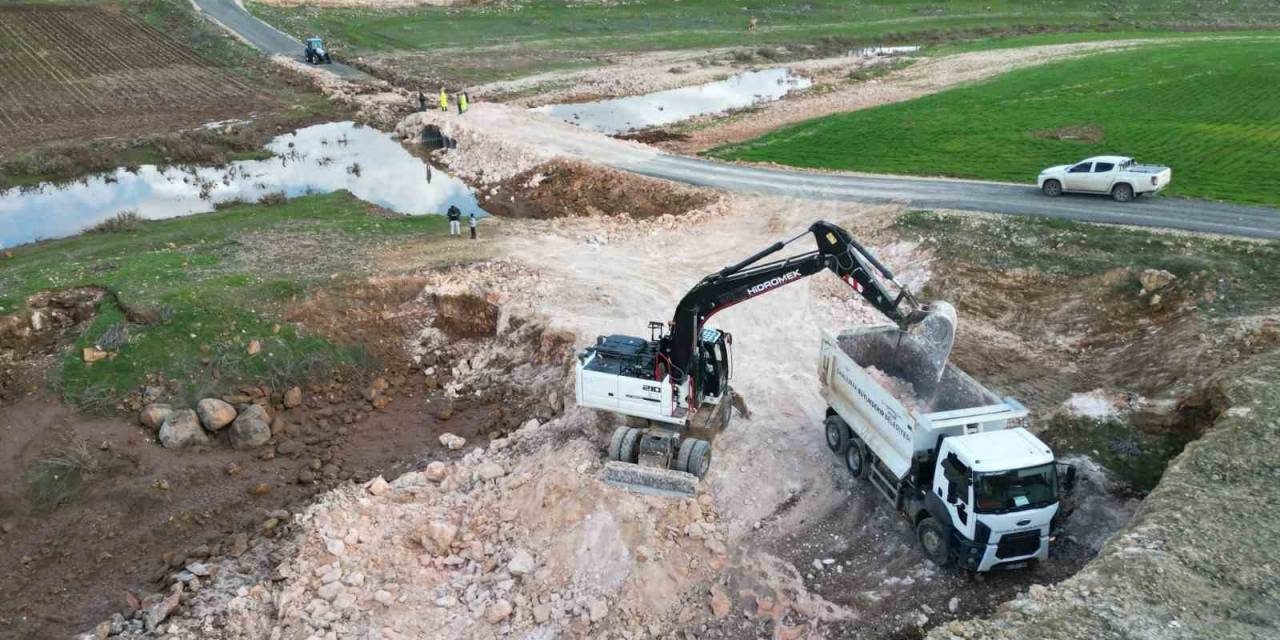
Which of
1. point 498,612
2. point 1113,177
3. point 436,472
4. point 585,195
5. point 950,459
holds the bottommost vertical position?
point 498,612

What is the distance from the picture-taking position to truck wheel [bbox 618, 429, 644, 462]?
59.0 ft

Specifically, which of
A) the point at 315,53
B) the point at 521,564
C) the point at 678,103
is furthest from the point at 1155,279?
the point at 315,53

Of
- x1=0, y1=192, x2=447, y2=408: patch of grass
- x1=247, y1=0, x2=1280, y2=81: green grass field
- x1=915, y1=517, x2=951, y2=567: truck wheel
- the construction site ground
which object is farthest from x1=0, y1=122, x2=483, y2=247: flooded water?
x1=915, y1=517, x2=951, y2=567: truck wheel

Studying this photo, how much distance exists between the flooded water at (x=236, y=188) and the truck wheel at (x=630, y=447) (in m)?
21.1

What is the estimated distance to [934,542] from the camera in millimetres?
15227

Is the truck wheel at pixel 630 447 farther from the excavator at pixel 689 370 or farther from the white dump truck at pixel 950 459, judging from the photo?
the white dump truck at pixel 950 459

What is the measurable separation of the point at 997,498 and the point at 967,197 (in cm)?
2066

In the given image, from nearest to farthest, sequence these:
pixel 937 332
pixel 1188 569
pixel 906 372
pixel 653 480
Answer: pixel 1188 569 < pixel 937 332 < pixel 653 480 < pixel 906 372

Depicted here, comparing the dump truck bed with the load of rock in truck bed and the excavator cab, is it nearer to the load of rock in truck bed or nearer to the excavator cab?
the load of rock in truck bed

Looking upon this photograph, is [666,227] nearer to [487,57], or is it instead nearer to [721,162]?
[721,162]

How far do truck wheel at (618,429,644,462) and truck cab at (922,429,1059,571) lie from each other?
21.1ft

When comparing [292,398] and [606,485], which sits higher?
[606,485]

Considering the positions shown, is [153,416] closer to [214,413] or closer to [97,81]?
[214,413]

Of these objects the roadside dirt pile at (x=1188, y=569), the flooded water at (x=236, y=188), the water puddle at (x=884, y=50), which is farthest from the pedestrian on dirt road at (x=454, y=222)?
the water puddle at (x=884, y=50)
